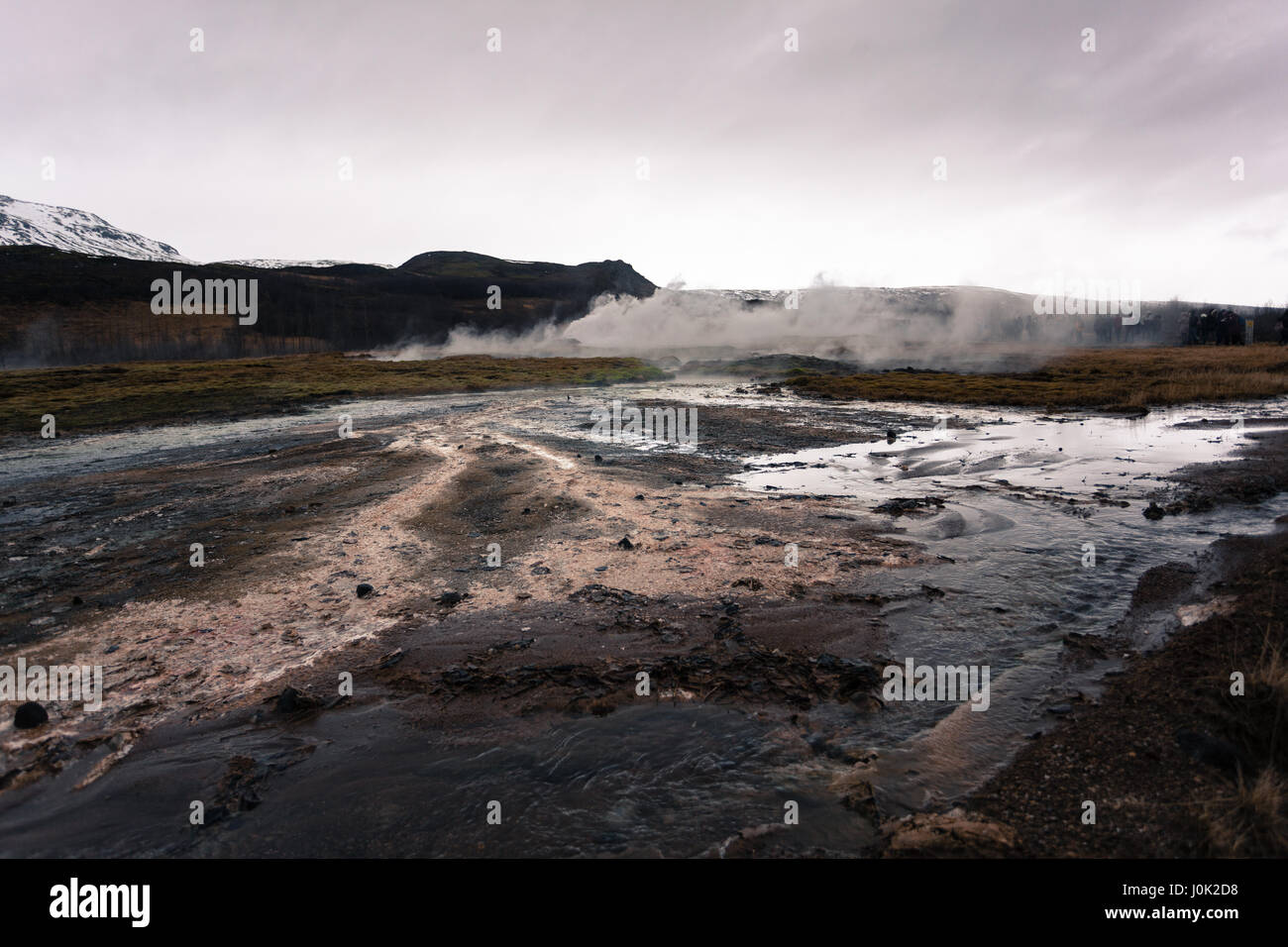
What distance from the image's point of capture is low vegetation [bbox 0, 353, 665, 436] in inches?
1147

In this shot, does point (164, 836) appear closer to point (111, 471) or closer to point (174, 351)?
point (111, 471)

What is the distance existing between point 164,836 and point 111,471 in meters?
16.5

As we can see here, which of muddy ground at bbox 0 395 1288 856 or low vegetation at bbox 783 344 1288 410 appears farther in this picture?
low vegetation at bbox 783 344 1288 410

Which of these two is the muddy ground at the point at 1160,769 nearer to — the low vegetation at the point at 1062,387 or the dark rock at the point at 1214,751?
the dark rock at the point at 1214,751

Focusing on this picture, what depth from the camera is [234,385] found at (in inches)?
1644

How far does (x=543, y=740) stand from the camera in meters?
4.85

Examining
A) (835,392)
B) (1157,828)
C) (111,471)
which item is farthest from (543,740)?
(835,392)
